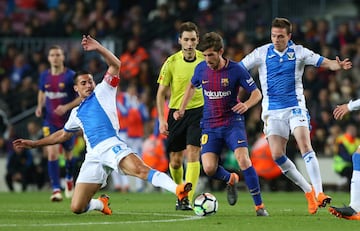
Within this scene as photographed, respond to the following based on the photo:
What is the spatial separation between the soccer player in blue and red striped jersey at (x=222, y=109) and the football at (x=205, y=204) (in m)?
0.61

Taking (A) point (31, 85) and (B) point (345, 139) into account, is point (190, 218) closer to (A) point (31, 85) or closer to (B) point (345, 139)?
(B) point (345, 139)

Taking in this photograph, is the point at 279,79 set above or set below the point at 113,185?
above

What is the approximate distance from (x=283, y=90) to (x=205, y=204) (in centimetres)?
227

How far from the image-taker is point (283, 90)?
46.0 ft

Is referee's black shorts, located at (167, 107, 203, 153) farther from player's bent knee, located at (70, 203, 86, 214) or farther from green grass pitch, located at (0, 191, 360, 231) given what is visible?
player's bent knee, located at (70, 203, 86, 214)

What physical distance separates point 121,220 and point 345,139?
11286mm

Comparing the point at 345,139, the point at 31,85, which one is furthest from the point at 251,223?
the point at 31,85

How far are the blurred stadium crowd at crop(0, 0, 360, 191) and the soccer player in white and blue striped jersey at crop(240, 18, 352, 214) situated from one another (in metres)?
9.20

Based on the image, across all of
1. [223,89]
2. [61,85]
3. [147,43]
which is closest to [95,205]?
[223,89]

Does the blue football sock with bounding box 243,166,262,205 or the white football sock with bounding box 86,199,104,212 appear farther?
the blue football sock with bounding box 243,166,262,205

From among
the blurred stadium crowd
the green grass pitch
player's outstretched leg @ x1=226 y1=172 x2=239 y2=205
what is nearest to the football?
the green grass pitch

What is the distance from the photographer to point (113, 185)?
80.0 ft

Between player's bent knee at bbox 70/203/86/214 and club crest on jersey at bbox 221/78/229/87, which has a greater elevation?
club crest on jersey at bbox 221/78/229/87

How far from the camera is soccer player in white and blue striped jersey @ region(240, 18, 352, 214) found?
13875 mm
